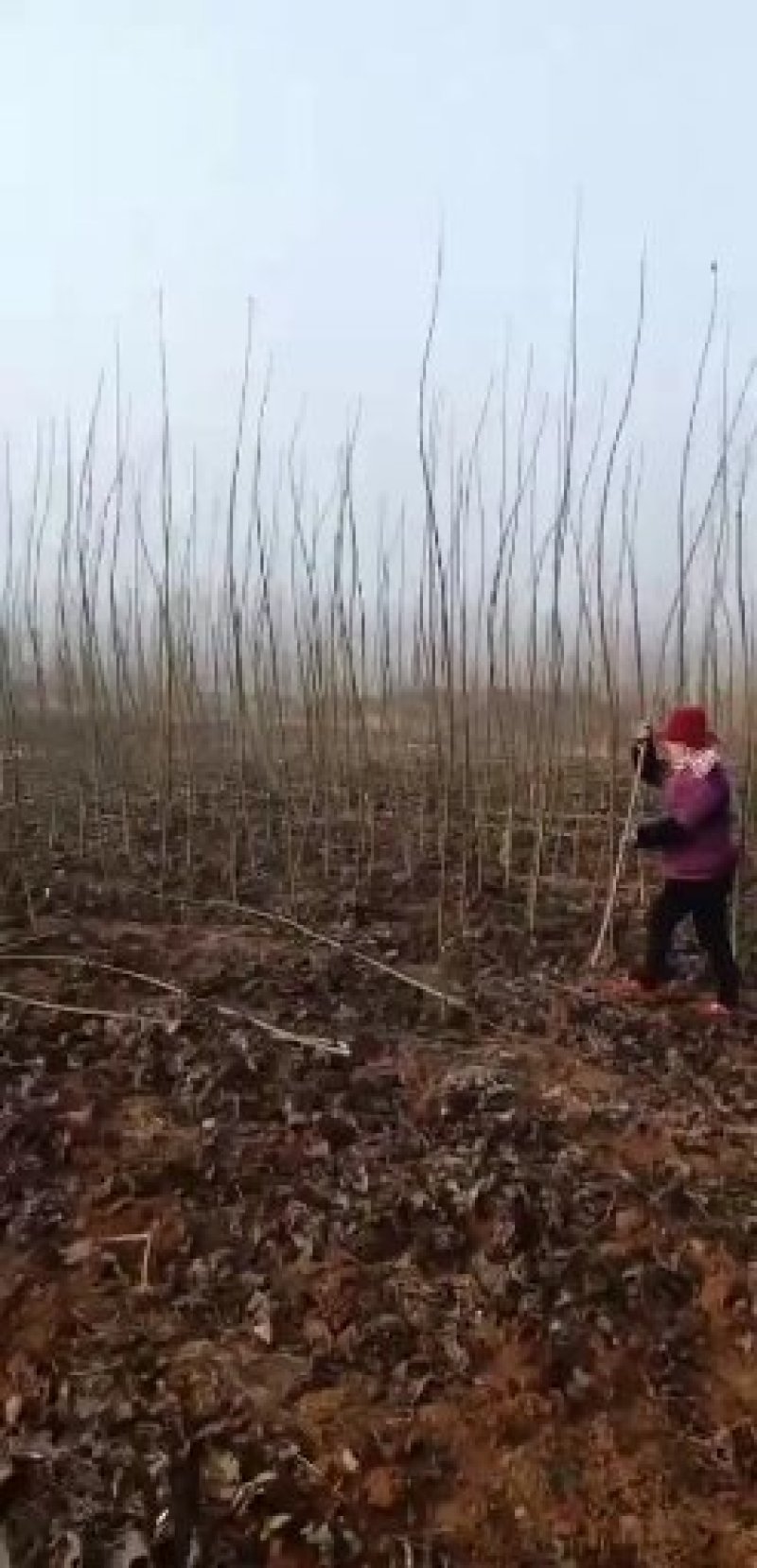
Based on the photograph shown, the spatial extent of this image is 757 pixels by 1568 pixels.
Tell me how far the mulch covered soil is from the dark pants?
0.14m

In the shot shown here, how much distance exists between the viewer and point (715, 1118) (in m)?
2.66

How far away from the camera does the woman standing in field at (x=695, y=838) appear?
3062 mm

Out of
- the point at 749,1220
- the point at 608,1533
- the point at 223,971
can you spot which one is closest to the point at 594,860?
the point at 223,971

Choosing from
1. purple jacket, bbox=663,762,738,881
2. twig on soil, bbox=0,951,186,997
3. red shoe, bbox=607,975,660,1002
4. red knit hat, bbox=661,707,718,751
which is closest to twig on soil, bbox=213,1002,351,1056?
twig on soil, bbox=0,951,186,997

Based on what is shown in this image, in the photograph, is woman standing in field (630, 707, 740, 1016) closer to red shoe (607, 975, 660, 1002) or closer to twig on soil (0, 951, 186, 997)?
red shoe (607, 975, 660, 1002)

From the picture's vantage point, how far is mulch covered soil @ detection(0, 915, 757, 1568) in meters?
1.71

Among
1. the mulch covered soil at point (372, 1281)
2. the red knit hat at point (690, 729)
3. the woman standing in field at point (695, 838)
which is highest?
the red knit hat at point (690, 729)

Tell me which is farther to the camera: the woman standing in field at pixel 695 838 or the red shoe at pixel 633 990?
the red shoe at pixel 633 990

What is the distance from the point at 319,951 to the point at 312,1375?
64.0 inches

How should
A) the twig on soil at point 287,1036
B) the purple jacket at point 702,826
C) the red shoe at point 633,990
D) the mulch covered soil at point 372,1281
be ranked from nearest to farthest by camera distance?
1. the mulch covered soil at point 372,1281
2. the twig on soil at point 287,1036
3. the purple jacket at point 702,826
4. the red shoe at point 633,990

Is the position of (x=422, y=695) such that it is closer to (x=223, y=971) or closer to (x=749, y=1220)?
(x=223, y=971)

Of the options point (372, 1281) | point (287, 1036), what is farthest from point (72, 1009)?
point (372, 1281)

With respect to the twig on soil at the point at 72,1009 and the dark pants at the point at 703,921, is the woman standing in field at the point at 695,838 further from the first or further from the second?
the twig on soil at the point at 72,1009

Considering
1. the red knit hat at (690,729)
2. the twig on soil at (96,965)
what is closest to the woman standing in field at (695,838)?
the red knit hat at (690,729)
